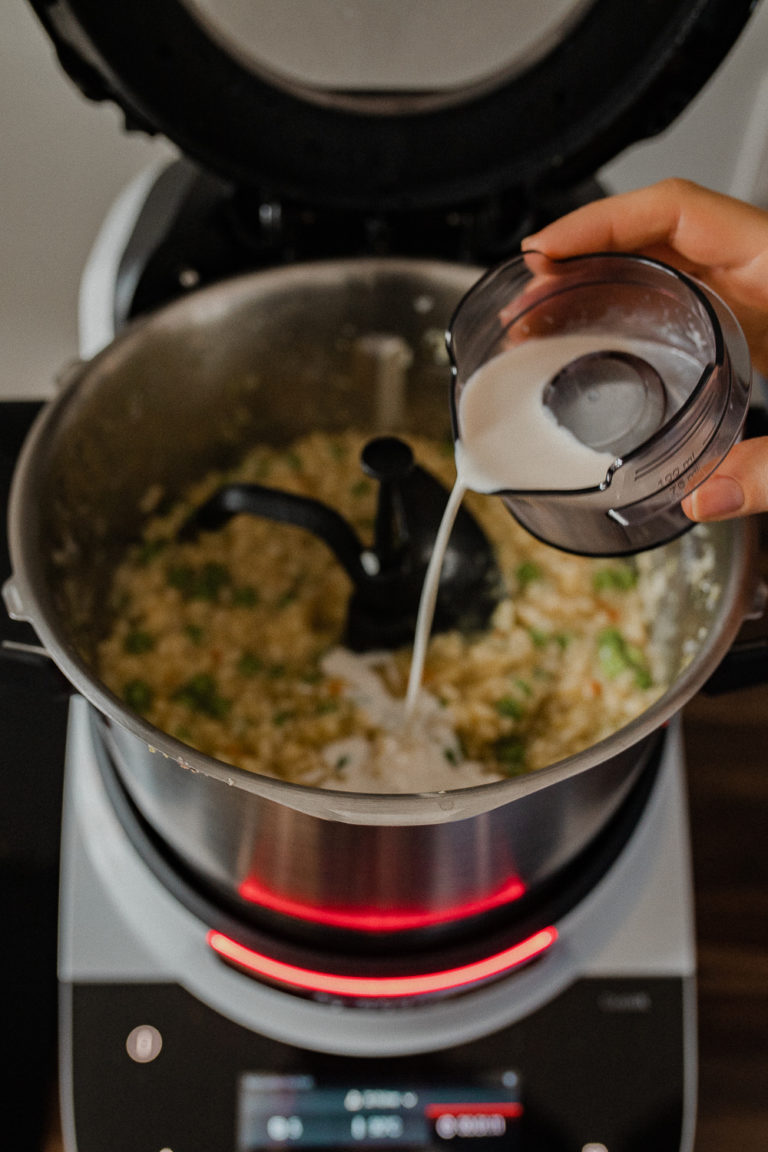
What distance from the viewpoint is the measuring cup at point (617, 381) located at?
24.4 inches

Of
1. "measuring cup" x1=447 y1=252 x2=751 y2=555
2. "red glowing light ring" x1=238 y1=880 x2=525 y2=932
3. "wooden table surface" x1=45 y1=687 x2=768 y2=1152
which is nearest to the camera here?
"measuring cup" x1=447 y1=252 x2=751 y2=555

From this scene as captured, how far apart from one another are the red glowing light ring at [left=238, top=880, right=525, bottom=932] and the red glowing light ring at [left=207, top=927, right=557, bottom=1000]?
0.14 feet

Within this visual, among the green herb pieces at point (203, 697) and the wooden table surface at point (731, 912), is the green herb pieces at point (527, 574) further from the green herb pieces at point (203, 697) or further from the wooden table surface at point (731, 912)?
the green herb pieces at point (203, 697)

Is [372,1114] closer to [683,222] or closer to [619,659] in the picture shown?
[619,659]

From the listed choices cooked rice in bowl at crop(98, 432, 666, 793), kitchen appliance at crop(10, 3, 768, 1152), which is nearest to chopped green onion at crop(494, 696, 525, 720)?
cooked rice in bowl at crop(98, 432, 666, 793)

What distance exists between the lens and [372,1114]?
0.78 metres

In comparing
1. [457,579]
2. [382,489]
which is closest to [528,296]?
[382,489]

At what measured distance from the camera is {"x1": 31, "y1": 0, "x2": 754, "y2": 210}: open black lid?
826mm

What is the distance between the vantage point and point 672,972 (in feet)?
2.69

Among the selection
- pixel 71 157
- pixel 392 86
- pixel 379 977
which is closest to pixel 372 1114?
pixel 379 977

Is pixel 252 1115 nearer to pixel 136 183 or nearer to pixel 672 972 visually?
pixel 672 972

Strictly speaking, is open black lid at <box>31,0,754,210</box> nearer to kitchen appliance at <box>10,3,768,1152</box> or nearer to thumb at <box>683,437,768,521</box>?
kitchen appliance at <box>10,3,768,1152</box>

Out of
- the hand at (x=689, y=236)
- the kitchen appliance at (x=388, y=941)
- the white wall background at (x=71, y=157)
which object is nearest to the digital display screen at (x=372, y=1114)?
the kitchen appliance at (x=388, y=941)

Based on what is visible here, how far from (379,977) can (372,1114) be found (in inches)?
4.4
